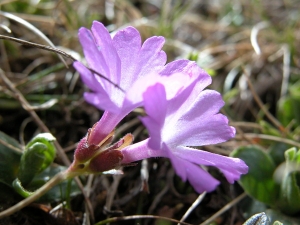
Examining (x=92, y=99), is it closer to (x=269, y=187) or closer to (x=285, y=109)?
(x=269, y=187)

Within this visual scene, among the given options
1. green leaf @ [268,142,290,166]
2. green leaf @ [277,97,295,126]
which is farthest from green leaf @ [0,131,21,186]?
green leaf @ [277,97,295,126]

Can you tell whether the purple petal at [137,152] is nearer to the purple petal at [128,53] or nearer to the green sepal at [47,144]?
the purple petal at [128,53]

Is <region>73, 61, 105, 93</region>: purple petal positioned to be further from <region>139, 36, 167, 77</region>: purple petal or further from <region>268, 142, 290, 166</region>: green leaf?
<region>268, 142, 290, 166</region>: green leaf

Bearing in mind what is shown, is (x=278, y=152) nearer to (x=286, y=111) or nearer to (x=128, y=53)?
(x=286, y=111)

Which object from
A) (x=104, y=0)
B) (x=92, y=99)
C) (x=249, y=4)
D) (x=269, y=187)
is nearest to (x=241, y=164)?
(x=92, y=99)

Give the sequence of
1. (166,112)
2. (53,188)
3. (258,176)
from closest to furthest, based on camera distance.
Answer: (166,112) < (53,188) < (258,176)

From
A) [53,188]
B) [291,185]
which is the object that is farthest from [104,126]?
[291,185]

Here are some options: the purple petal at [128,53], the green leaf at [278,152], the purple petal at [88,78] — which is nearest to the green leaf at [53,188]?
the purple petal at [128,53]

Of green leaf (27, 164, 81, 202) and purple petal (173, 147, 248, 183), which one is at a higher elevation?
purple petal (173, 147, 248, 183)
